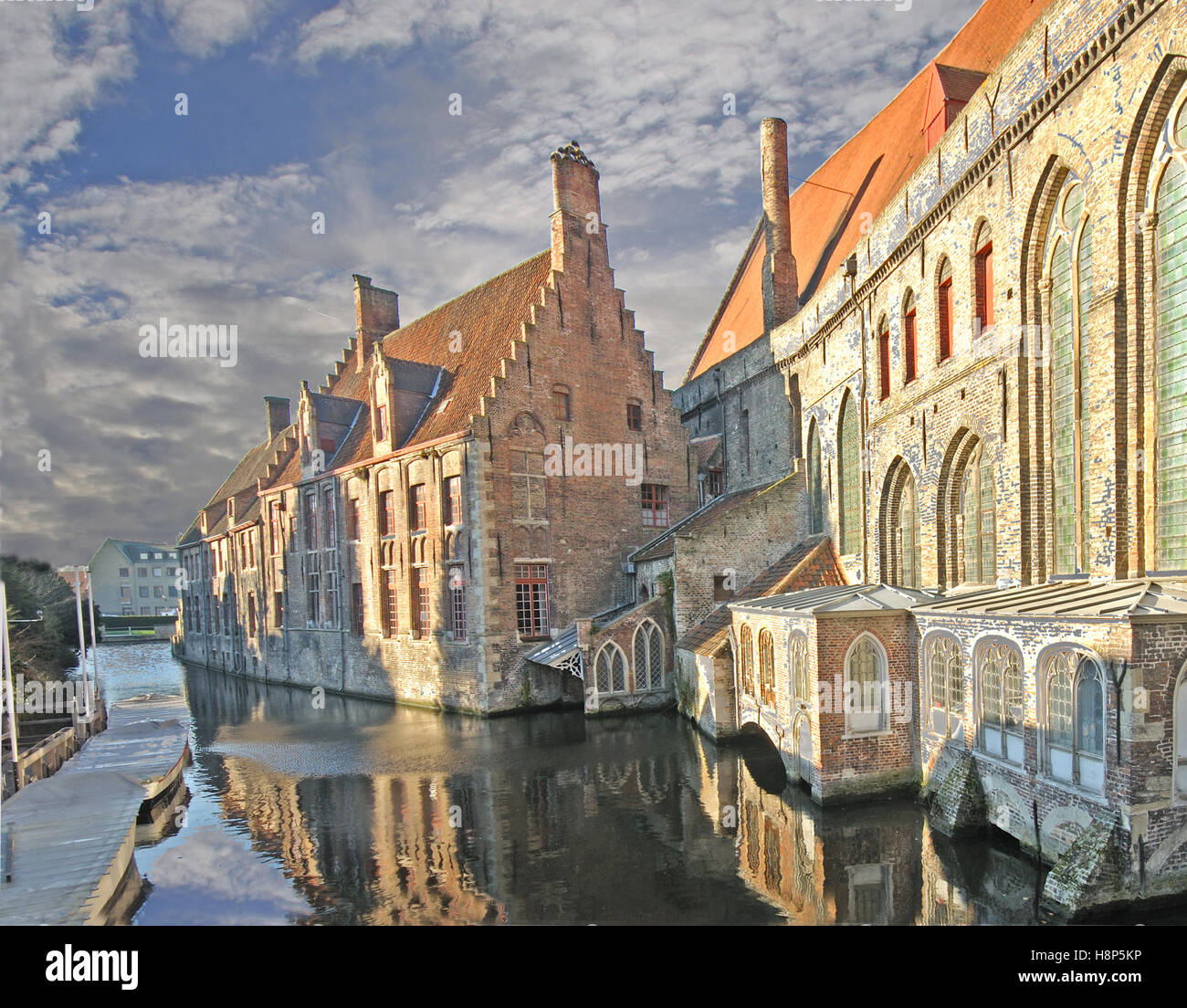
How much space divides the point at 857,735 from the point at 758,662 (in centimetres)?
341

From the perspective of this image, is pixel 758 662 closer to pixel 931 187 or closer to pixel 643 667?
pixel 643 667

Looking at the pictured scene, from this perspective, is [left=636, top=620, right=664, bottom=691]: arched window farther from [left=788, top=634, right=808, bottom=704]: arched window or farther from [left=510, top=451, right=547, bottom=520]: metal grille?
[left=788, top=634, right=808, bottom=704]: arched window

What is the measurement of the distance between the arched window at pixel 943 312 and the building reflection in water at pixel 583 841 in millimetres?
8868

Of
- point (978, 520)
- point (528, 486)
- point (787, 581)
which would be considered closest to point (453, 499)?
point (528, 486)

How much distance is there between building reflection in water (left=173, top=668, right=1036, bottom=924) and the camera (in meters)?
8.76

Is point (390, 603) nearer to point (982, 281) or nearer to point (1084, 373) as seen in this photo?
point (982, 281)

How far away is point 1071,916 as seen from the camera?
7.57 meters

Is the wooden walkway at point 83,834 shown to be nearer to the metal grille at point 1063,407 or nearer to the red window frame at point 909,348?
the metal grille at point 1063,407

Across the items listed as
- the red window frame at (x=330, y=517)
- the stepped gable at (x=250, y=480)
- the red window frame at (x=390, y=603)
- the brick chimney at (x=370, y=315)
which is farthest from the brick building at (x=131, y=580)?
the red window frame at (x=390, y=603)

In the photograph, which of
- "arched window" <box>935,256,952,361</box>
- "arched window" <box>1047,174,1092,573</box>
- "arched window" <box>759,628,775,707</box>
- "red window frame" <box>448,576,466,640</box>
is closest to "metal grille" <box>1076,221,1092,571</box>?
"arched window" <box>1047,174,1092,573</box>

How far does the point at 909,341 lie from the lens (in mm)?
16859

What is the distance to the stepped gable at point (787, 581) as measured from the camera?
65.5ft

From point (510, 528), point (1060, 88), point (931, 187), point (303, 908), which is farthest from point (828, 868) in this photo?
point (510, 528)

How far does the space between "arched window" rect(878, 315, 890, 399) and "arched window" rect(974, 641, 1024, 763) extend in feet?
30.5
